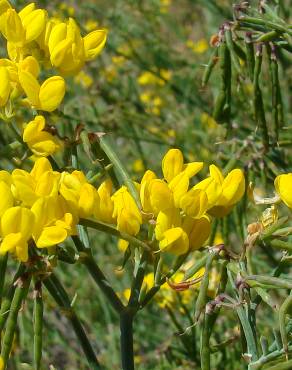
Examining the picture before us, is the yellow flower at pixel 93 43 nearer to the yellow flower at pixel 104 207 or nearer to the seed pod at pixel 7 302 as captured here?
the yellow flower at pixel 104 207

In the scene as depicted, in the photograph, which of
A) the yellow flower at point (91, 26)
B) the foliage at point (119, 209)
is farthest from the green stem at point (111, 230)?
the yellow flower at point (91, 26)

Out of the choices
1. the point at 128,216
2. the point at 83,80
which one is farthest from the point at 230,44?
the point at 83,80

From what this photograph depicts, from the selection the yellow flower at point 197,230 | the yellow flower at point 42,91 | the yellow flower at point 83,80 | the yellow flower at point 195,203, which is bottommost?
the yellow flower at point 83,80

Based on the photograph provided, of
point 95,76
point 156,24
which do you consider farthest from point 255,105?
point 156,24

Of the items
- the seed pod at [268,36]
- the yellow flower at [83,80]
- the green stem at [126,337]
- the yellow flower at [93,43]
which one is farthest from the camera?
the yellow flower at [83,80]

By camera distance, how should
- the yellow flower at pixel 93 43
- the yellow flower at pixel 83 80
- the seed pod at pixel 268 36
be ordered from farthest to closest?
1. the yellow flower at pixel 83 80
2. the seed pod at pixel 268 36
3. the yellow flower at pixel 93 43

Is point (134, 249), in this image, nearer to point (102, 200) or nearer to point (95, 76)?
point (102, 200)

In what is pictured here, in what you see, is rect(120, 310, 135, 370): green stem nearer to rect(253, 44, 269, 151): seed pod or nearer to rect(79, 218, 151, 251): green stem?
rect(79, 218, 151, 251): green stem

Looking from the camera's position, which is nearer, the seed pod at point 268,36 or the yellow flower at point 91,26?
the seed pod at point 268,36
